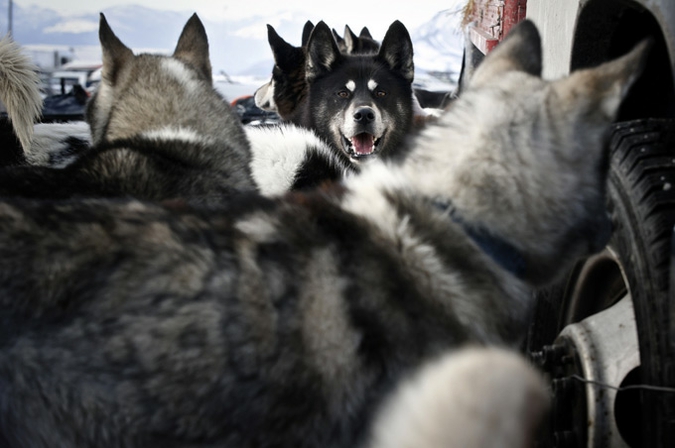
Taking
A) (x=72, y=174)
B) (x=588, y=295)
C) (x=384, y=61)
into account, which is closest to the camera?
(x=588, y=295)

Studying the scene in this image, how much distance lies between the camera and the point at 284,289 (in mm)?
1596

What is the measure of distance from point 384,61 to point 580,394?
11.9ft

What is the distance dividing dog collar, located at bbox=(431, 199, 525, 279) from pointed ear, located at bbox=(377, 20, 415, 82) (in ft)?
11.9

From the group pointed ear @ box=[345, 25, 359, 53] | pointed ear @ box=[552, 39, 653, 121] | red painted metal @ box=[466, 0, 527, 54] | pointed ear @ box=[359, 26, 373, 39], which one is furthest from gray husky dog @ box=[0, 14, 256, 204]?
pointed ear @ box=[359, 26, 373, 39]

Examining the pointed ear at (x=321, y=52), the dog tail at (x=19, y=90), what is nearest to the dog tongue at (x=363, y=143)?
the pointed ear at (x=321, y=52)

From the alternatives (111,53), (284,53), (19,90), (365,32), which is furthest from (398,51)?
(365,32)

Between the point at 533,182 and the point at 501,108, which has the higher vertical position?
the point at 501,108

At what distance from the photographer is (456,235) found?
1827mm

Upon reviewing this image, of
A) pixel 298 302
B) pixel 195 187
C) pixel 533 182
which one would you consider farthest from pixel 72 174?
pixel 533 182

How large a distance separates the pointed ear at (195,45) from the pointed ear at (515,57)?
174 centimetres

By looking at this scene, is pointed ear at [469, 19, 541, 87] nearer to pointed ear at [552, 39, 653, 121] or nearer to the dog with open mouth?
pointed ear at [552, 39, 653, 121]

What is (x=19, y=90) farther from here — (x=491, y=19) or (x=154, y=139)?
(x=491, y=19)

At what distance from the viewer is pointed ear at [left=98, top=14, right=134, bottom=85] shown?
3396 mm

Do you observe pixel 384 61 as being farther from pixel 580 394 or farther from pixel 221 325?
pixel 221 325
